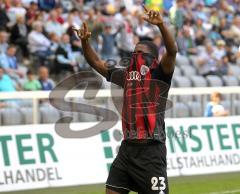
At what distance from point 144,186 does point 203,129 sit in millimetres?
8239

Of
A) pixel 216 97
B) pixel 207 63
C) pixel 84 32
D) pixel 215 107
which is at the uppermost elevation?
pixel 84 32

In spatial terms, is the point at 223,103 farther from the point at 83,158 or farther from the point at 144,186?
the point at 144,186

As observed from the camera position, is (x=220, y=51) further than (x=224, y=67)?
Yes

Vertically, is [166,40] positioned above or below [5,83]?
above

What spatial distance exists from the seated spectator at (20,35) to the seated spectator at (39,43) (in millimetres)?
121

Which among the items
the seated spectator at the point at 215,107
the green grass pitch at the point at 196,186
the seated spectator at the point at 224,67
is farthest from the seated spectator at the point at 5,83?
the seated spectator at the point at 224,67

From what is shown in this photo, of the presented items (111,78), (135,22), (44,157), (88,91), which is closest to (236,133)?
(88,91)

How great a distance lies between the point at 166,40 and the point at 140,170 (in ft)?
4.00

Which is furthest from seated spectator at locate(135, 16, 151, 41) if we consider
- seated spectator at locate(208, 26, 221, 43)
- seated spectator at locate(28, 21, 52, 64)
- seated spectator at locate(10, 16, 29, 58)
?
seated spectator at locate(10, 16, 29, 58)

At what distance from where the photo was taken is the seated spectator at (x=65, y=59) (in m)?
17.3

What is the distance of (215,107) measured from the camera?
50.9ft

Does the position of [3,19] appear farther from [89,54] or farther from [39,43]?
[89,54]

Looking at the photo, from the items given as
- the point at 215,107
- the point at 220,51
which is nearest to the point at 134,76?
the point at 215,107

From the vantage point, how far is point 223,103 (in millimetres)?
15953
